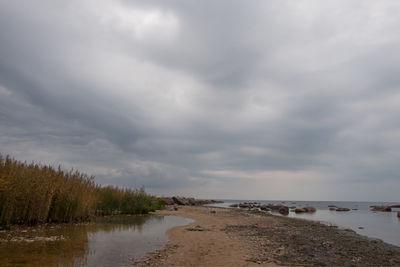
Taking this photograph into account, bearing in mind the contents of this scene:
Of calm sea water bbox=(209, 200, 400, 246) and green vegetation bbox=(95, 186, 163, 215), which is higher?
green vegetation bbox=(95, 186, 163, 215)

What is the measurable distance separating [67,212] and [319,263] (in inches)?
570

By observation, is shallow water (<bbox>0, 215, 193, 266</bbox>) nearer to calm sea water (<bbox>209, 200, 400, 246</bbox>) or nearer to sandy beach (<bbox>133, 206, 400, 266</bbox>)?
sandy beach (<bbox>133, 206, 400, 266</bbox>)

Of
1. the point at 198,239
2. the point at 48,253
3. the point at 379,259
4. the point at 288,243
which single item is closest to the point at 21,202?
the point at 48,253

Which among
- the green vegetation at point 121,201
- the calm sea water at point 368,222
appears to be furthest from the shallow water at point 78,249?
the calm sea water at point 368,222

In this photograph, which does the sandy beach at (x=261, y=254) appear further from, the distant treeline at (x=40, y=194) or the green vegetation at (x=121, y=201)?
the green vegetation at (x=121, y=201)

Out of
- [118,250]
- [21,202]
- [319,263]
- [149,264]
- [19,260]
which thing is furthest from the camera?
[21,202]

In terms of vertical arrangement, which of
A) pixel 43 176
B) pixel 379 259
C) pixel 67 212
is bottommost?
pixel 379 259

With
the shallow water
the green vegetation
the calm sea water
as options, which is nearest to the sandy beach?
the shallow water

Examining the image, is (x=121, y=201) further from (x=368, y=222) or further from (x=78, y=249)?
(x=368, y=222)

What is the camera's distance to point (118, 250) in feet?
31.8

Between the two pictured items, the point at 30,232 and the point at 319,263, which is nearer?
the point at 319,263

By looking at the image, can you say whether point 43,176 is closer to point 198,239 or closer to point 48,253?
point 48,253

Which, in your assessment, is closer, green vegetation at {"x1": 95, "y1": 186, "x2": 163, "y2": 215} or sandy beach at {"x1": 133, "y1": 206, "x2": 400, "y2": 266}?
sandy beach at {"x1": 133, "y1": 206, "x2": 400, "y2": 266}

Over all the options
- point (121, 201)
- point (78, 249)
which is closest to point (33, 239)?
point (78, 249)
